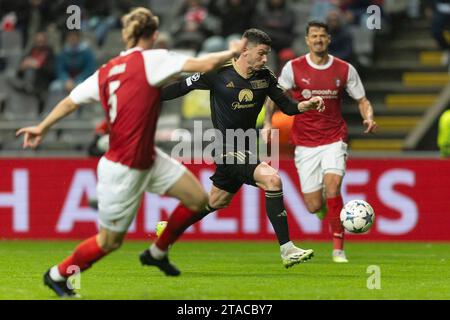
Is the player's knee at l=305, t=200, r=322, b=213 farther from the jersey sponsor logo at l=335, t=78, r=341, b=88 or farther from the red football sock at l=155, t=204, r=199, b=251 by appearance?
the red football sock at l=155, t=204, r=199, b=251

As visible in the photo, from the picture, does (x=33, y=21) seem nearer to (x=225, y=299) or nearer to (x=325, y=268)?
(x=325, y=268)

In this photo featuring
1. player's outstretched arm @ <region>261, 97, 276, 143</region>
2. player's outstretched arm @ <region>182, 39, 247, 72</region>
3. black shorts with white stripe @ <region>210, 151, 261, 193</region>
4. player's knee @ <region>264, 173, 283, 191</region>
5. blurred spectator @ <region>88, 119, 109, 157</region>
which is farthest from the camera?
blurred spectator @ <region>88, 119, 109, 157</region>

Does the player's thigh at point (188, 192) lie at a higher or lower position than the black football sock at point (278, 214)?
higher

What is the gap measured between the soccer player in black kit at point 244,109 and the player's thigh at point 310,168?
1.65m

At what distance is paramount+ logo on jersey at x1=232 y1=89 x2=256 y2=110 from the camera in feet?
40.4

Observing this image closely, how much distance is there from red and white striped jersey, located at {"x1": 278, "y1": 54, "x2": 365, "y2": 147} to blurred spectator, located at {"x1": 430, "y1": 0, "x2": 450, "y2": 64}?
7.44 m

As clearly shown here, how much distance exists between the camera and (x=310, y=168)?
13977 millimetres

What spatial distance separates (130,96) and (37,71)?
12808 mm

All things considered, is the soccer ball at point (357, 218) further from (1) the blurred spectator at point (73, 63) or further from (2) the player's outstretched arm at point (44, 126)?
(1) the blurred spectator at point (73, 63)

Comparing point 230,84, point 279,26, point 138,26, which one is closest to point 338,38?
point 279,26

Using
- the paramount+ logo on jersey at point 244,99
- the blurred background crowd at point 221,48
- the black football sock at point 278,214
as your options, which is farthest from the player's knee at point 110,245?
the blurred background crowd at point 221,48

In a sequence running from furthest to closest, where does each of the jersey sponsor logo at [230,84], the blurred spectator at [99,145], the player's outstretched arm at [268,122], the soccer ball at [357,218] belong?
the blurred spectator at [99,145]
the soccer ball at [357,218]
the player's outstretched arm at [268,122]
the jersey sponsor logo at [230,84]

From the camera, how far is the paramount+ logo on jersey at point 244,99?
485 inches

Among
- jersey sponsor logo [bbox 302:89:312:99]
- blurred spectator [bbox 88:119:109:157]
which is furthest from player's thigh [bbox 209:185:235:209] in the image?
blurred spectator [bbox 88:119:109:157]
